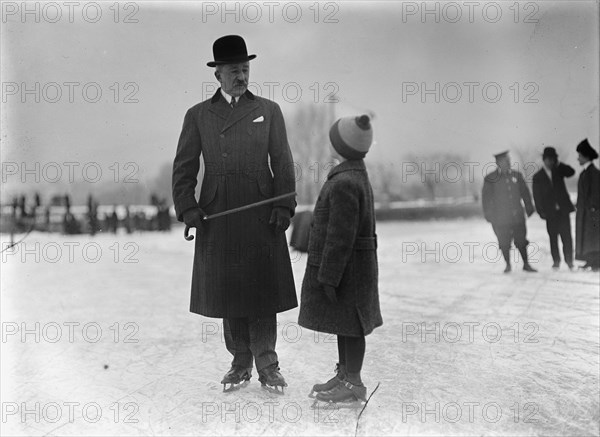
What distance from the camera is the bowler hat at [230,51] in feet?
7.68

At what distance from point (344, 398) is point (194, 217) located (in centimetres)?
102

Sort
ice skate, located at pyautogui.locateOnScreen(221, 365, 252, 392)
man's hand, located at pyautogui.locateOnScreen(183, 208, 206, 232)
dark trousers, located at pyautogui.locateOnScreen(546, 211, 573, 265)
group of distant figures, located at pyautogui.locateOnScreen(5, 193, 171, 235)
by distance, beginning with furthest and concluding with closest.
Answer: dark trousers, located at pyautogui.locateOnScreen(546, 211, 573, 265) < group of distant figures, located at pyautogui.locateOnScreen(5, 193, 171, 235) < ice skate, located at pyautogui.locateOnScreen(221, 365, 252, 392) < man's hand, located at pyautogui.locateOnScreen(183, 208, 206, 232)

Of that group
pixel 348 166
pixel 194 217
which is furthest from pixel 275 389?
pixel 348 166

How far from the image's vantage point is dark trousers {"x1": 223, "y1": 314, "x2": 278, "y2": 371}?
8.14ft

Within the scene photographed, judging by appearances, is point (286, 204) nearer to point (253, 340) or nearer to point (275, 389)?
point (253, 340)

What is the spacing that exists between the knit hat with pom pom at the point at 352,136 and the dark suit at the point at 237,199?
35cm

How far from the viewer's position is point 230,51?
2340 mm

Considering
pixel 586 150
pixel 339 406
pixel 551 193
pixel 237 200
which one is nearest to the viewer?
pixel 339 406

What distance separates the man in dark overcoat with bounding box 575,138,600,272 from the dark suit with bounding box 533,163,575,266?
0.20 feet

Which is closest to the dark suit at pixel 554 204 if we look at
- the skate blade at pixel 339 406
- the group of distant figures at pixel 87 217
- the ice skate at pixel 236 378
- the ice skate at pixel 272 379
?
the skate blade at pixel 339 406

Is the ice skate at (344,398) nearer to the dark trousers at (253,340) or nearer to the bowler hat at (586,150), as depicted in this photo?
the dark trousers at (253,340)

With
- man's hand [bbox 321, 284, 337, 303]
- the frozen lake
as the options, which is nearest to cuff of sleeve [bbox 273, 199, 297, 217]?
the frozen lake

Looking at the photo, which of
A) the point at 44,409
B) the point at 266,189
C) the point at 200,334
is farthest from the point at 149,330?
the point at 266,189

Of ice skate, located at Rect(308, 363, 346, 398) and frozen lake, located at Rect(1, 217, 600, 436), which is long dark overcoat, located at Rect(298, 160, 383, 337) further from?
frozen lake, located at Rect(1, 217, 600, 436)
